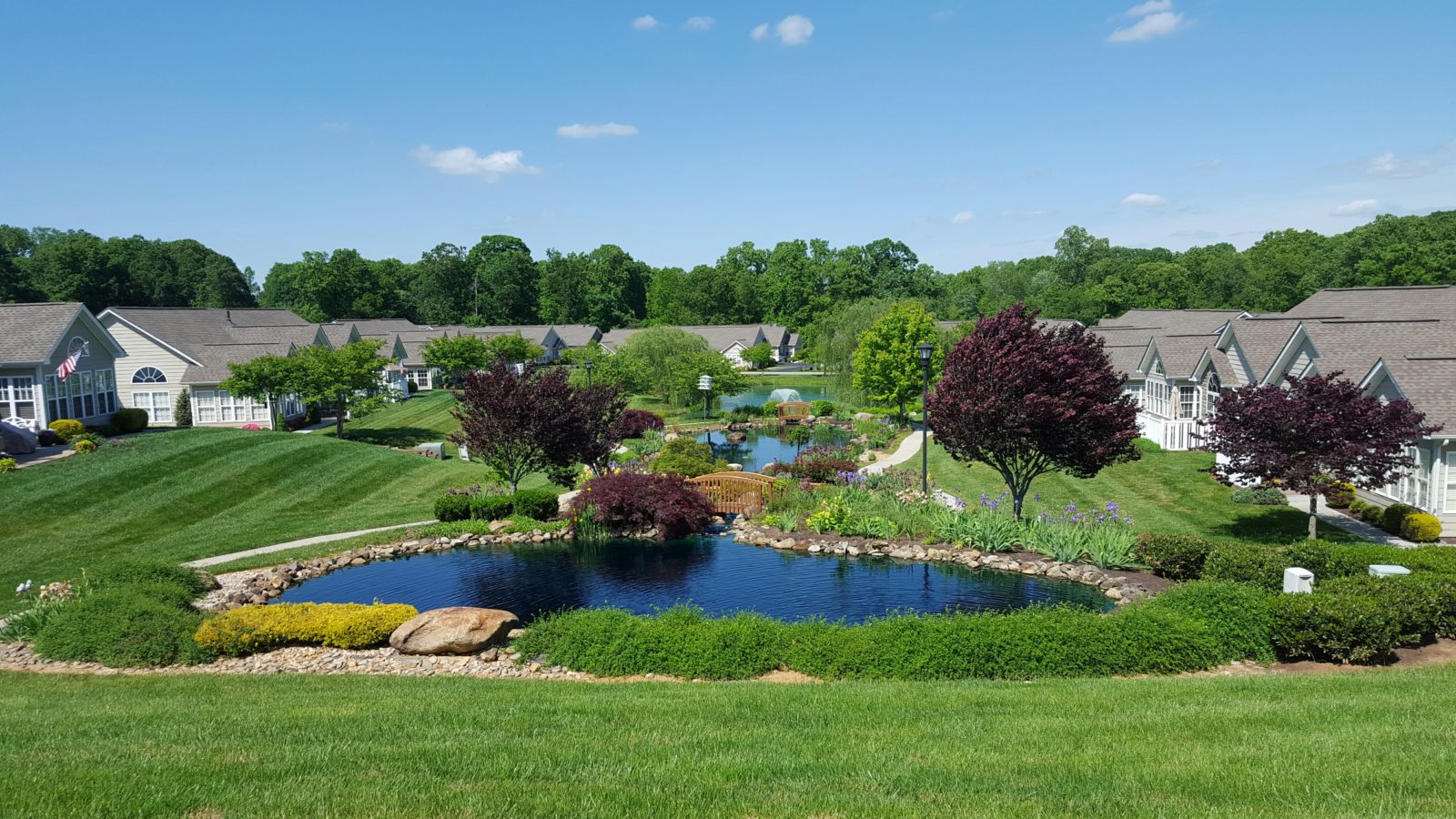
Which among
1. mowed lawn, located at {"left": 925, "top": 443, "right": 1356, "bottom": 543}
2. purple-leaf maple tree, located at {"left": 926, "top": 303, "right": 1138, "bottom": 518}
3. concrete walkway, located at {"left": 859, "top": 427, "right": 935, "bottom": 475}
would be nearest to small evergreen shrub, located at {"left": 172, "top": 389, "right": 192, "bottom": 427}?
concrete walkway, located at {"left": 859, "top": 427, "right": 935, "bottom": 475}

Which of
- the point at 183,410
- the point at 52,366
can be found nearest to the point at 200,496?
the point at 52,366

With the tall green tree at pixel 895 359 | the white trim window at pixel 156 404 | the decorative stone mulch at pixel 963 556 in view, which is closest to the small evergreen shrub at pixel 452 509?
the decorative stone mulch at pixel 963 556

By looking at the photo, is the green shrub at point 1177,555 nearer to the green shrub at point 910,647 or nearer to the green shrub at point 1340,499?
the green shrub at point 910,647

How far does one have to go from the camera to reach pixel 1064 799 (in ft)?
21.3

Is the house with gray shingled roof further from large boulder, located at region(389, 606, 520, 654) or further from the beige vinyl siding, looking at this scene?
large boulder, located at region(389, 606, 520, 654)

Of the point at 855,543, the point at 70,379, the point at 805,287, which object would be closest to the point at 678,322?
the point at 805,287

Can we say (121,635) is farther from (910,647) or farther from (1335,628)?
(1335,628)

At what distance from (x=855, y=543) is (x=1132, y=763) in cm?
1426

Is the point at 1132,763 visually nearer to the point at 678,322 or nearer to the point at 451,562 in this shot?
the point at 451,562

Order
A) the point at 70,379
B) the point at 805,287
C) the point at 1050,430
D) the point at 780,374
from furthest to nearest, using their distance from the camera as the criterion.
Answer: the point at 805,287
the point at 780,374
the point at 70,379
the point at 1050,430

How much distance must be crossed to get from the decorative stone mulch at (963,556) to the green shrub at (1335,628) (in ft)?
11.6

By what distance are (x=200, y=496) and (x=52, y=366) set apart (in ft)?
37.6

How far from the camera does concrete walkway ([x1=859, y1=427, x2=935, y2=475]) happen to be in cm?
3153

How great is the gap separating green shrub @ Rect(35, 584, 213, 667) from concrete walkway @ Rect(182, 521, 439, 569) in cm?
512
